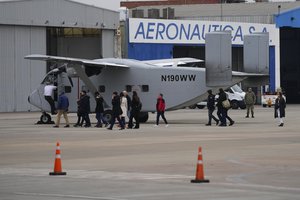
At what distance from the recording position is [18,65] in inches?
2354

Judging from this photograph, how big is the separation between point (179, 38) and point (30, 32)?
43.7 ft

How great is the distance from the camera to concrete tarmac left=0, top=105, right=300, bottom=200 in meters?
15.3

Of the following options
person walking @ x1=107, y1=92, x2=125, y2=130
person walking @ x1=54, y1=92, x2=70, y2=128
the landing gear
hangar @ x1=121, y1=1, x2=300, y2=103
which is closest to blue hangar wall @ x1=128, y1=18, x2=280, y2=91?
hangar @ x1=121, y1=1, x2=300, y2=103

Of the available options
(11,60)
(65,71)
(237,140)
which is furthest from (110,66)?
(11,60)

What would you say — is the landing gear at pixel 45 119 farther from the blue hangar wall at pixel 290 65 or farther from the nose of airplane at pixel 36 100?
the blue hangar wall at pixel 290 65

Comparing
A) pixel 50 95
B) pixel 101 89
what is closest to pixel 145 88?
pixel 101 89

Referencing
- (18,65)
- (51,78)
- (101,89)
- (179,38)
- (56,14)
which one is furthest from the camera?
(179,38)

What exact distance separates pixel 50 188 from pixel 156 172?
3.56m

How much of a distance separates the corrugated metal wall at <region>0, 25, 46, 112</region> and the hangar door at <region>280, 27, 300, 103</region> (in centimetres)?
2916

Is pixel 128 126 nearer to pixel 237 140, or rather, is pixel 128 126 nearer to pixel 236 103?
pixel 237 140

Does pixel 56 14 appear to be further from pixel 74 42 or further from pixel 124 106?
pixel 124 106

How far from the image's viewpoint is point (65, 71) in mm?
41750

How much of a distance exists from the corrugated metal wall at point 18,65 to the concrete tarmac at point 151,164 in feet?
79.4

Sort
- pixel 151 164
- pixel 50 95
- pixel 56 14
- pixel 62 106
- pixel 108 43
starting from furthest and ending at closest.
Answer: pixel 108 43 < pixel 56 14 < pixel 50 95 < pixel 62 106 < pixel 151 164
